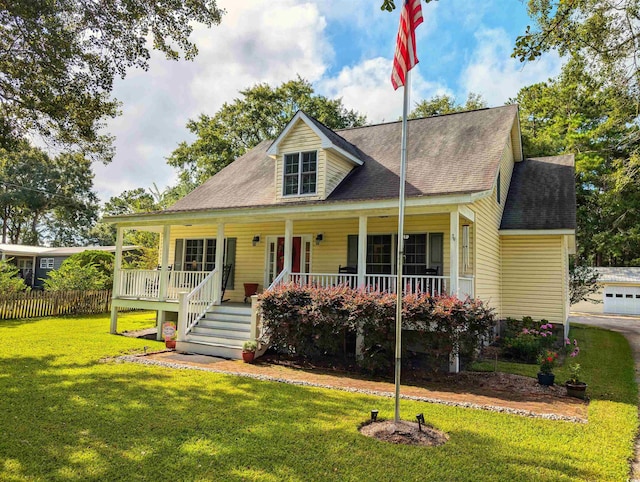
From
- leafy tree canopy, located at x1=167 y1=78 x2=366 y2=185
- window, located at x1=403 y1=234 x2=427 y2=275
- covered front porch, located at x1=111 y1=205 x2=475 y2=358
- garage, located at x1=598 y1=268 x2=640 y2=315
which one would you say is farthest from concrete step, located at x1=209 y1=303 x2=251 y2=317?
garage, located at x1=598 y1=268 x2=640 y2=315

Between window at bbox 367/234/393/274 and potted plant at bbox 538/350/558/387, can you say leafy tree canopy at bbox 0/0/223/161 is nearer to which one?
window at bbox 367/234/393/274

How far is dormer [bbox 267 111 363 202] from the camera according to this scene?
12453 millimetres

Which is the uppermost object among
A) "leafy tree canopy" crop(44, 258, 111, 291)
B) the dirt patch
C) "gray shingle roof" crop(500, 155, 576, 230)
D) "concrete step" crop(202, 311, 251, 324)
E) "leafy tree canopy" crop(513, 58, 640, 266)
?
"leafy tree canopy" crop(513, 58, 640, 266)

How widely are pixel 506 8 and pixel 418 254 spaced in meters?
6.04

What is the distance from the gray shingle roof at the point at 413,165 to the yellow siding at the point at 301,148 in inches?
17.6

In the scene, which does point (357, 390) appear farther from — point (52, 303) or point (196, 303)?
point (52, 303)

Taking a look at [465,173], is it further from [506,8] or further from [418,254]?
[506,8]

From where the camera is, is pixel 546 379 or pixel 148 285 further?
pixel 148 285

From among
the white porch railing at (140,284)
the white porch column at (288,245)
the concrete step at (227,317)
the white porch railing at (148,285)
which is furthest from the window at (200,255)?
the white porch column at (288,245)

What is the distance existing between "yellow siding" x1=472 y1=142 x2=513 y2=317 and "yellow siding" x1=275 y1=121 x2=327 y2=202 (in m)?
4.42

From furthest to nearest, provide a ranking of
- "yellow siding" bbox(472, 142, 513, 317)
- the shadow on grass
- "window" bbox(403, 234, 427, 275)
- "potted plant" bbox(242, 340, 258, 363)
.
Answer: "window" bbox(403, 234, 427, 275)
"yellow siding" bbox(472, 142, 513, 317)
"potted plant" bbox(242, 340, 258, 363)
the shadow on grass

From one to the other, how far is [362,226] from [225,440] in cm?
612

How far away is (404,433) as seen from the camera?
5.14 meters

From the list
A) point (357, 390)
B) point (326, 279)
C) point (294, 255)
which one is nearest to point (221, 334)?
point (326, 279)
